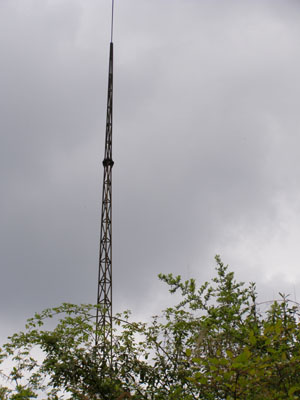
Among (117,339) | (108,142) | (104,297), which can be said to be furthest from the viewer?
(108,142)

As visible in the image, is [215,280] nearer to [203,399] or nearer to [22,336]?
[203,399]

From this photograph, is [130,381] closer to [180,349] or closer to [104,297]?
[180,349]

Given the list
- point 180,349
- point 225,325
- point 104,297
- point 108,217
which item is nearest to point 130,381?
point 180,349

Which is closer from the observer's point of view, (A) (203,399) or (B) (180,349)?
(A) (203,399)

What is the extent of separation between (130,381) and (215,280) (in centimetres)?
350

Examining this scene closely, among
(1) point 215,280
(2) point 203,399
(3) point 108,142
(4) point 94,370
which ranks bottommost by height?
(2) point 203,399

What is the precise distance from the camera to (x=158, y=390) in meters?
7.81

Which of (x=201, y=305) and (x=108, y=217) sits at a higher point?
(x=108, y=217)

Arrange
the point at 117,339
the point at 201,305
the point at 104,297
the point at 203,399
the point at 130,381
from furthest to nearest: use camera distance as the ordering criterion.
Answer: the point at 104,297, the point at 201,305, the point at 117,339, the point at 130,381, the point at 203,399

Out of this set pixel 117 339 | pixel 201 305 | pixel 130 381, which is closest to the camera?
pixel 130 381

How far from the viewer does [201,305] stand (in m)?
9.88

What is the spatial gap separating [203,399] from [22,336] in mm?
3431

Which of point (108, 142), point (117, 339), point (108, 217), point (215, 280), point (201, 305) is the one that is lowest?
point (117, 339)

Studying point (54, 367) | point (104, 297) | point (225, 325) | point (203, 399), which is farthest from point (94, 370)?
point (104, 297)
